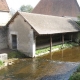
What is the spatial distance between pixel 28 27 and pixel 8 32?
3.34m

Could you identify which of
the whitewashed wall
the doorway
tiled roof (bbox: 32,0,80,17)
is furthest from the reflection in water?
tiled roof (bbox: 32,0,80,17)

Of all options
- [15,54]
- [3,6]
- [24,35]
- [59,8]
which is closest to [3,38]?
[24,35]

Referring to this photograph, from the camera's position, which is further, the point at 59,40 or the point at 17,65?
Result: the point at 59,40

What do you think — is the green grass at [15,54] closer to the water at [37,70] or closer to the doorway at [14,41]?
the water at [37,70]

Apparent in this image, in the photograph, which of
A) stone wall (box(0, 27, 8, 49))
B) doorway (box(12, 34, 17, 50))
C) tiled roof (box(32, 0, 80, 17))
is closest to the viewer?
stone wall (box(0, 27, 8, 49))

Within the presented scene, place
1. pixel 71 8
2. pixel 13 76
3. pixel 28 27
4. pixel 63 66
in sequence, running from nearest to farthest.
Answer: pixel 13 76 → pixel 63 66 → pixel 28 27 → pixel 71 8

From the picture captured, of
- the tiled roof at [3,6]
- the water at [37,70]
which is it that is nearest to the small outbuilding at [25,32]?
the water at [37,70]

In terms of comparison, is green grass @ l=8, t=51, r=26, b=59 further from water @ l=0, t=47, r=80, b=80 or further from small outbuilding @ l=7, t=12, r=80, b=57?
water @ l=0, t=47, r=80, b=80

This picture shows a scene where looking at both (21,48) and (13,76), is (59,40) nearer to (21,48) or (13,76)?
(21,48)

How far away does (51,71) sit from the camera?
1317cm

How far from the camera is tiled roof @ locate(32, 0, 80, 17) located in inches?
1455

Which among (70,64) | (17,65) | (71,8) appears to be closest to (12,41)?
(17,65)

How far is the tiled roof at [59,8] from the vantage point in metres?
37.0

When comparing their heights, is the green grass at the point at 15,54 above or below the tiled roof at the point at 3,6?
below
